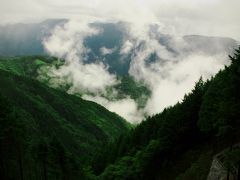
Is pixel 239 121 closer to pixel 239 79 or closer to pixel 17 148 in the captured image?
pixel 239 79

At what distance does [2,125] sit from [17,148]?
192 inches

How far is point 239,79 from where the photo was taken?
33.4m

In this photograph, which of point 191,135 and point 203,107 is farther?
point 191,135

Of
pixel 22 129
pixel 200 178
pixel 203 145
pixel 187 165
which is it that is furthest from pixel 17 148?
pixel 203 145

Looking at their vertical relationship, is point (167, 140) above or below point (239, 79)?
above

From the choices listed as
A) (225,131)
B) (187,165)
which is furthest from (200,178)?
(225,131)

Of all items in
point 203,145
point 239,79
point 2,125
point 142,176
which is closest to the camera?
point 239,79

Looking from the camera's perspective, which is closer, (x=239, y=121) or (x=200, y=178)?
(x=239, y=121)

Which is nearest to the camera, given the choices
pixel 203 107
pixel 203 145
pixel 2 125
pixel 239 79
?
pixel 239 79

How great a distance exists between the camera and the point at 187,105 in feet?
269

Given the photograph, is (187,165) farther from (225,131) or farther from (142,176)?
(225,131)

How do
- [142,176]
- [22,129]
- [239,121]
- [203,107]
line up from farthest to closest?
1. [142,176]
2. [203,107]
3. [22,129]
4. [239,121]

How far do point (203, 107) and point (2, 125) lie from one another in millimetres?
35616

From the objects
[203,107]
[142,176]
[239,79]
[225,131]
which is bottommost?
[225,131]
